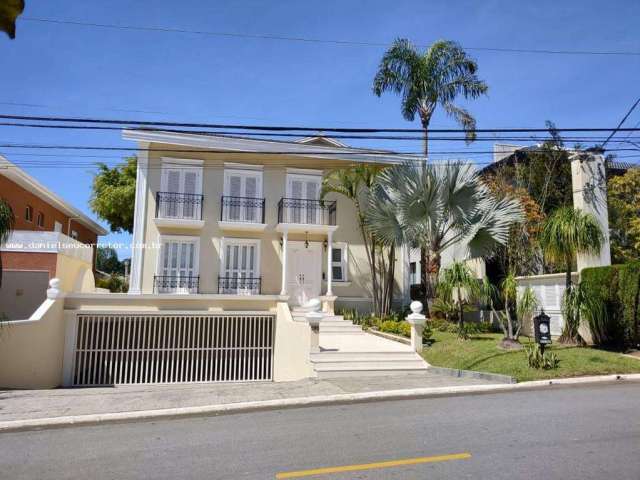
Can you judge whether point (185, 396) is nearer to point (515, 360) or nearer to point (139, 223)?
point (515, 360)

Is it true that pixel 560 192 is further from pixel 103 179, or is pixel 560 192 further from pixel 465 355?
pixel 103 179

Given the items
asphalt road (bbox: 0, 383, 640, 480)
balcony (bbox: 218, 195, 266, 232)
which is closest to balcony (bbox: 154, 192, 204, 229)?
balcony (bbox: 218, 195, 266, 232)

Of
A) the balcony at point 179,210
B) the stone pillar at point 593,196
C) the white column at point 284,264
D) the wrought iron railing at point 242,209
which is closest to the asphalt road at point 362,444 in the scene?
the stone pillar at point 593,196

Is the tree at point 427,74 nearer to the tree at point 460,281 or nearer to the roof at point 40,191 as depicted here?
the tree at point 460,281

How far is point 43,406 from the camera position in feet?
28.6

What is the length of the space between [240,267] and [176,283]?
2.53 metres

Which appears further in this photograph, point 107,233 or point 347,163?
point 107,233

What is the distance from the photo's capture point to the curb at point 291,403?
24.5 feet

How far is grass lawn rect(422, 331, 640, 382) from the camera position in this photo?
34.5 feet

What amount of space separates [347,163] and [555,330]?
1061cm

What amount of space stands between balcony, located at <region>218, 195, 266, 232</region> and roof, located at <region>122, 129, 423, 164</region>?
6.81 ft

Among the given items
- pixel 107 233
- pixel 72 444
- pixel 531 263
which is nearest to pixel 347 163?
pixel 531 263

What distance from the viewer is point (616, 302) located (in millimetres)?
12586

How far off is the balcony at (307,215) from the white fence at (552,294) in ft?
25.9
